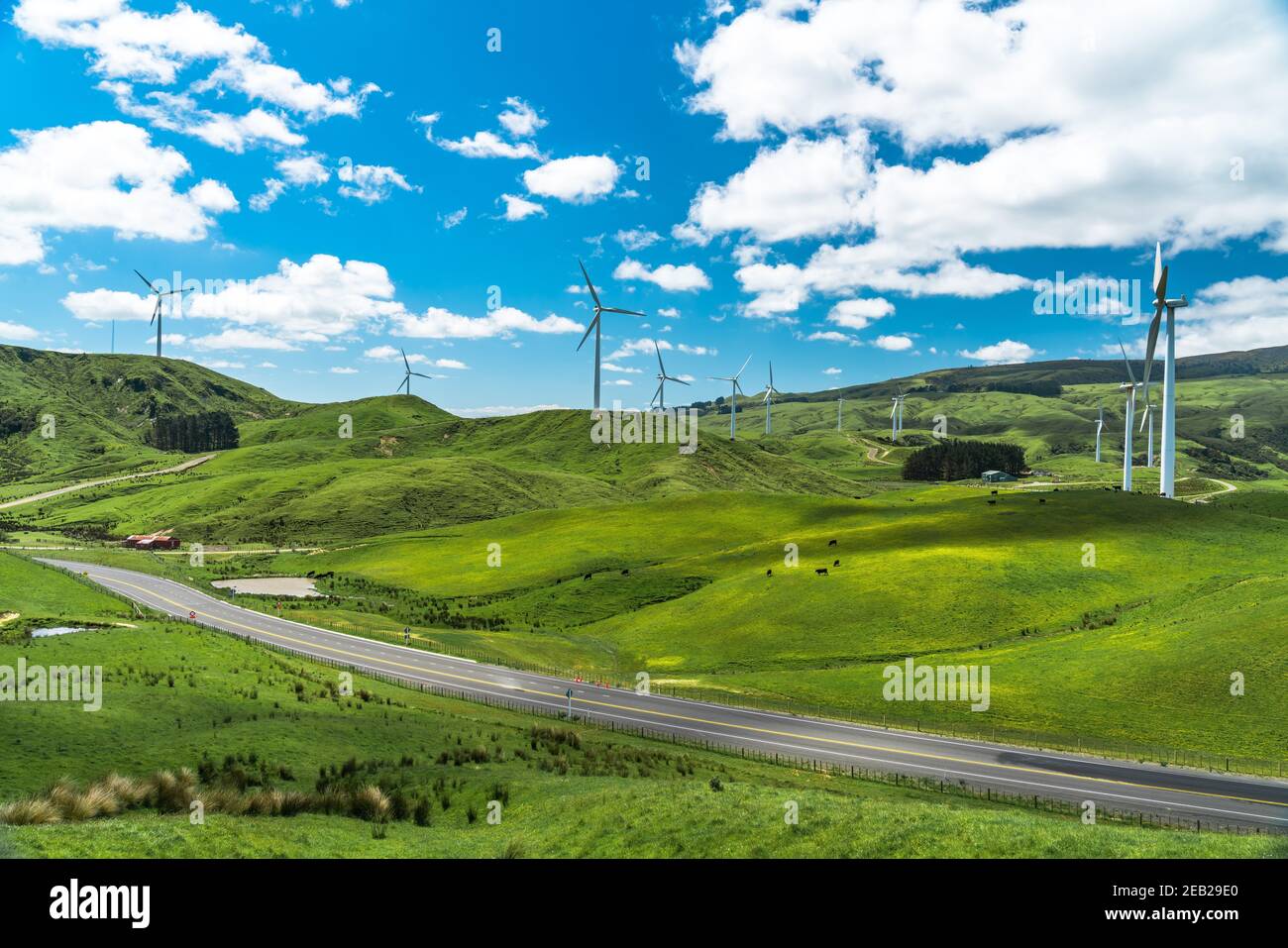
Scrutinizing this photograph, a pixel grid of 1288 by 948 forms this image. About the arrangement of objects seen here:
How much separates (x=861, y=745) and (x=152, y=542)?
596 ft

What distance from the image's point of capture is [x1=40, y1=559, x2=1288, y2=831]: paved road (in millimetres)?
45219

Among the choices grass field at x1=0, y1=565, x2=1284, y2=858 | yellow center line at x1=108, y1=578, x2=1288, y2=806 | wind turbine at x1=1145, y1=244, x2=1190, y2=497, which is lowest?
yellow center line at x1=108, y1=578, x2=1288, y2=806

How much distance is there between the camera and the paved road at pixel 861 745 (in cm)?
4522

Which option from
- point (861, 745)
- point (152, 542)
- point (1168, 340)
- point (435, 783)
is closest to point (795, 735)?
point (861, 745)

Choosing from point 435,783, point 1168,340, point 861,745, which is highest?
point 1168,340

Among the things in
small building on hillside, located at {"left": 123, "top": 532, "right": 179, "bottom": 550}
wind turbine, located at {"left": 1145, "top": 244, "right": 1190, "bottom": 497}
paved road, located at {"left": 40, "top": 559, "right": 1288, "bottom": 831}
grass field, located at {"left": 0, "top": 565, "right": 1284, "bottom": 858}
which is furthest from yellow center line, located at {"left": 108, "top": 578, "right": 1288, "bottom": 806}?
small building on hillside, located at {"left": 123, "top": 532, "right": 179, "bottom": 550}

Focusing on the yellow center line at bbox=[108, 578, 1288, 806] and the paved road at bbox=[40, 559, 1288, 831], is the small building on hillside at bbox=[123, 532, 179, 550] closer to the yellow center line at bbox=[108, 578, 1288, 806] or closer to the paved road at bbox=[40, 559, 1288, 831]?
the paved road at bbox=[40, 559, 1288, 831]

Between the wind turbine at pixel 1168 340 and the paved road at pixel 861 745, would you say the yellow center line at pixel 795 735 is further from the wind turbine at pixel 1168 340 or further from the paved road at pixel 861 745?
the wind turbine at pixel 1168 340

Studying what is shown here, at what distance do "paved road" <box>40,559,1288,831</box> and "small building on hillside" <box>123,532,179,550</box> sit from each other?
109 meters

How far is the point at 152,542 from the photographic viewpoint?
178375 millimetres

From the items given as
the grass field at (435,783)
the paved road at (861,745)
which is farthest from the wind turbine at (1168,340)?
the grass field at (435,783)

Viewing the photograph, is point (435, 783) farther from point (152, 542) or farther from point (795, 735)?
point (152, 542)
